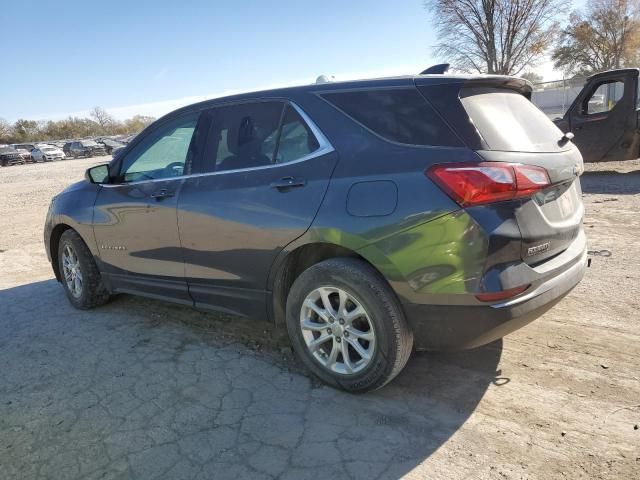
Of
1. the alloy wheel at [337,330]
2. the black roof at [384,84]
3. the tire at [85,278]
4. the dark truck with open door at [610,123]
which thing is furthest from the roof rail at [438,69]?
the dark truck with open door at [610,123]

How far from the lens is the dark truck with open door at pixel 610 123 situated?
9.47 meters

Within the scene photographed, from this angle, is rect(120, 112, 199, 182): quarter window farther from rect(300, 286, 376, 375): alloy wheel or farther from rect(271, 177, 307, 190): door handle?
rect(300, 286, 376, 375): alloy wheel

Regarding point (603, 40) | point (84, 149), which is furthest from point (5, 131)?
point (603, 40)

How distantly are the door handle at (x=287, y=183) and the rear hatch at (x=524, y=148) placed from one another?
0.87 metres

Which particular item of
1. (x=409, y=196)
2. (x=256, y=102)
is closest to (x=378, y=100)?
(x=409, y=196)

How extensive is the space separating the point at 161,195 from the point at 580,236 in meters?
2.92

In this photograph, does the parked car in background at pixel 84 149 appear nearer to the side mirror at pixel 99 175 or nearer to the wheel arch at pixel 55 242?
the wheel arch at pixel 55 242

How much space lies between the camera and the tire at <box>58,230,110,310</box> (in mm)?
4750

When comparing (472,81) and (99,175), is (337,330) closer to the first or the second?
(472,81)

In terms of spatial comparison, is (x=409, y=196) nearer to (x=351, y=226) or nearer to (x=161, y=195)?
(x=351, y=226)

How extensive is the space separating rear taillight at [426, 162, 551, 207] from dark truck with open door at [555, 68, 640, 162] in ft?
27.2

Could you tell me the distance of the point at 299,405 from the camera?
300 cm

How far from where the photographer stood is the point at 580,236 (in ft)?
10.5

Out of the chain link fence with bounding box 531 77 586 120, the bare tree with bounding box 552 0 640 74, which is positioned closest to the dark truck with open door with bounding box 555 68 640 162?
the chain link fence with bounding box 531 77 586 120
